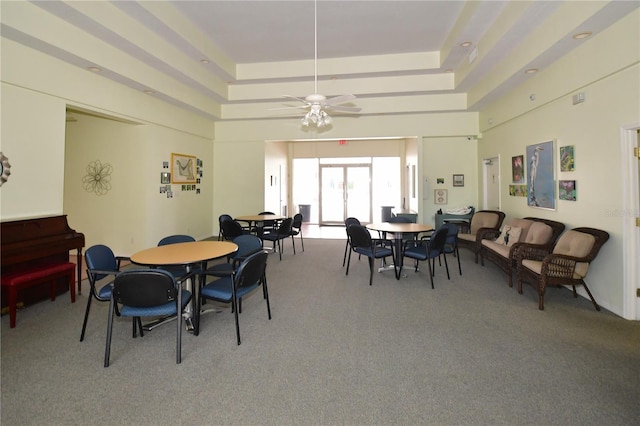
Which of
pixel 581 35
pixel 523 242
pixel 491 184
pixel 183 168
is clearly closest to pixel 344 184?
pixel 491 184

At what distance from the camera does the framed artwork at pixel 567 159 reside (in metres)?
4.31

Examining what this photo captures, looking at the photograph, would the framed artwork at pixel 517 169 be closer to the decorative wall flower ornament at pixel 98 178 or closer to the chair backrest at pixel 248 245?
the chair backrest at pixel 248 245

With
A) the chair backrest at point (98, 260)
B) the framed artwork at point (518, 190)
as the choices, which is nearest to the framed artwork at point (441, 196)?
the framed artwork at point (518, 190)

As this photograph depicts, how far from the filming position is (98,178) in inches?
246

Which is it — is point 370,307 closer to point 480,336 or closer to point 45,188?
point 480,336

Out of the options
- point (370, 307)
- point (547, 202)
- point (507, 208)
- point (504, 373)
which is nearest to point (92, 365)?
point (370, 307)

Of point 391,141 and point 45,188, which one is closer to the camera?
point 45,188

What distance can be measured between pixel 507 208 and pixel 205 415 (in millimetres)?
6434

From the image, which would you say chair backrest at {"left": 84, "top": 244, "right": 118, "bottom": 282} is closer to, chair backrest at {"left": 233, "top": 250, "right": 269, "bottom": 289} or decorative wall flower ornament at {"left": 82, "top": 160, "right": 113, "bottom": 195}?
chair backrest at {"left": 233, "top": 250, "right": 269, "bottom": 289}

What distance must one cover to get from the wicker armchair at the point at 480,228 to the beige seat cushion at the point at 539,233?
0.95 m

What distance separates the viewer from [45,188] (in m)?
4.16

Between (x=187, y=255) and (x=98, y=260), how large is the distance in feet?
2.64

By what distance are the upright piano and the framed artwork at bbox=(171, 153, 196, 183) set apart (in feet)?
9.52

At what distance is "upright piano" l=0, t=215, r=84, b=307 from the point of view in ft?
11.5
